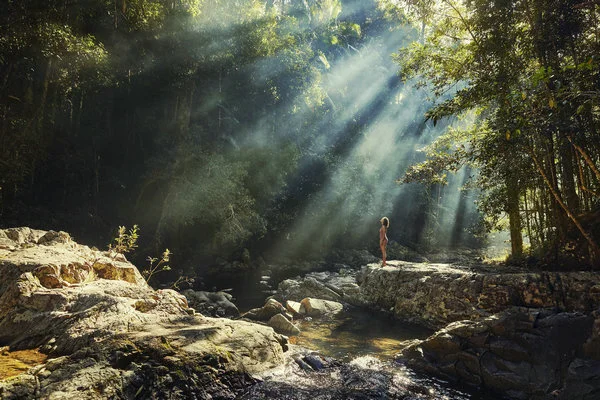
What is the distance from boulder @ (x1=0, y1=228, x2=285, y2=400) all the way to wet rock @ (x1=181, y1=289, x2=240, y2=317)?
3.97 m

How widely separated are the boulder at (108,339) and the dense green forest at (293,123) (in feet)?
16.4

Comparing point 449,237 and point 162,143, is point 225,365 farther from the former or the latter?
point 449,237

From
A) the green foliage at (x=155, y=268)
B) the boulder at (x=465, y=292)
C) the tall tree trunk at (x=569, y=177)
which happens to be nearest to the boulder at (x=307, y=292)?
the boulder at (x=465, y=292)

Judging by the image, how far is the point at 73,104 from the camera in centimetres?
1930

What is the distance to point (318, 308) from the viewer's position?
33.3 ft

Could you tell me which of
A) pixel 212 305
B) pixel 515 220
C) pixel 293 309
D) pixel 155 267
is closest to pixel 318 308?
pixel 293 309

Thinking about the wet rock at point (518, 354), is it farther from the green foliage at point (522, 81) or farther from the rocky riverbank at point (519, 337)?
the green foliage at point (522, 81)

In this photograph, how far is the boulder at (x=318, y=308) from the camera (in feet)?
33.0

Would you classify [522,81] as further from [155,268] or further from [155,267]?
[155,267]

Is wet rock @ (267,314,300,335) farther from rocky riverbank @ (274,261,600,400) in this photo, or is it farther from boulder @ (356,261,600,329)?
boulder @ (356,261,600,329)

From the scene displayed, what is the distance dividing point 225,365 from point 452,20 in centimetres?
966

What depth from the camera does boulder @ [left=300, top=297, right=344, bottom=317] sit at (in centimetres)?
1007

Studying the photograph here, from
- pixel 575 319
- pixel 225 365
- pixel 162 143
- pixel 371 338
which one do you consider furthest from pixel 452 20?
pixel 162 143

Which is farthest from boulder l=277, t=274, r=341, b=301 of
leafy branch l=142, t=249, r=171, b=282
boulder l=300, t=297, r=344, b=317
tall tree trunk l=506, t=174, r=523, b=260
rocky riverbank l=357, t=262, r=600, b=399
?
tall tree trunk l=506, t=174, r=523, b=260
